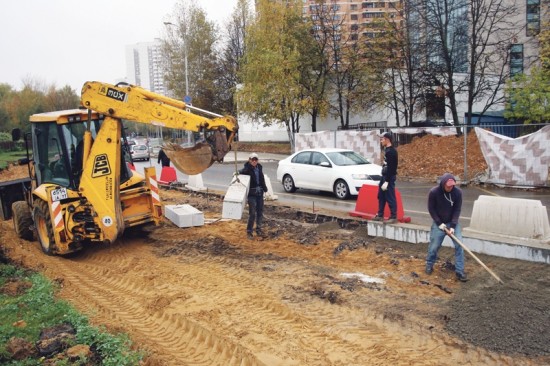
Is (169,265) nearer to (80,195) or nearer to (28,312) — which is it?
(80,195)

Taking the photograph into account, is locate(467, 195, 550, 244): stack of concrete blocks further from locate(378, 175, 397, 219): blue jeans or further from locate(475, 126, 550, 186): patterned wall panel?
locate(475, 126, 550, 186): patterned wall panel

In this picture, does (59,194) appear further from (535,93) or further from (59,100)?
(59,100)

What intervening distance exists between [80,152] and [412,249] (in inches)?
262

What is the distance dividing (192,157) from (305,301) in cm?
406

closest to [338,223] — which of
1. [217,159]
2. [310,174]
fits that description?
[217,159]

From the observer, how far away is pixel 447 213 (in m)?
7.51

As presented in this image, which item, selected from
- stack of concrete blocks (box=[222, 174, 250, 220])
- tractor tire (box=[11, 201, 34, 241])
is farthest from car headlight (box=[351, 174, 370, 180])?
tractor tire (box=[11, 201, 34, 241])

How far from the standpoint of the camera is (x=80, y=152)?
31.8 ft

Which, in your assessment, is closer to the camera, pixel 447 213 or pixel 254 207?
pixel 447 213

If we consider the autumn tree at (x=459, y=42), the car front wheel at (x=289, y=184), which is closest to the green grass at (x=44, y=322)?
the car front wheel at (x=289, y=184)

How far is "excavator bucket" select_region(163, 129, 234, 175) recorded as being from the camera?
354 inches

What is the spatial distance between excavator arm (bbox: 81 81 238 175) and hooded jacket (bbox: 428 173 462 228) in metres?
3.74

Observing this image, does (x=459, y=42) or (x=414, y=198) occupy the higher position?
(x=459, y=42)

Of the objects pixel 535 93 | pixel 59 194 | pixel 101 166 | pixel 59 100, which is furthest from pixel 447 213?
pixel 59 100
